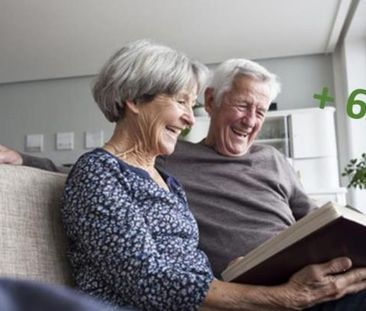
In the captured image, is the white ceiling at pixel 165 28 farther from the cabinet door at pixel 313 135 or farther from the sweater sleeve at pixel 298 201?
the sweater sleeve at pixel 298 201

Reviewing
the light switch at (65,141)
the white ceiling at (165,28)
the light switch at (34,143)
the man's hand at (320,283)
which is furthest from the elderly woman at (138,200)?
the light switch at (34,143)

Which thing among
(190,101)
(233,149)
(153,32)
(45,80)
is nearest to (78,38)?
(153,32)

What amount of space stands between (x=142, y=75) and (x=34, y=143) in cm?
414

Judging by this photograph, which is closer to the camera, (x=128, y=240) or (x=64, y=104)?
(x=128, y=240)

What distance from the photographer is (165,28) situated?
3.89 m

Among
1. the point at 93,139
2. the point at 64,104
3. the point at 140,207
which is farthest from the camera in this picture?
the point at 64,104

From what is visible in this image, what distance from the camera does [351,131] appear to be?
4180 millimetres

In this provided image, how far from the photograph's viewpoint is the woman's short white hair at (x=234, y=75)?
1.62 meters

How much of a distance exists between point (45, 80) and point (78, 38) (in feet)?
3.85

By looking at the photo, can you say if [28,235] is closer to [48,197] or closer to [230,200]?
[48,197]

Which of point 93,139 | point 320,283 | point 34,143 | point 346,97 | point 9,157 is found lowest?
point 34,143

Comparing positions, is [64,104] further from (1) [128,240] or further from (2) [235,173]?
(1) [128,240]

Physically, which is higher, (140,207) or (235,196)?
(140,207)

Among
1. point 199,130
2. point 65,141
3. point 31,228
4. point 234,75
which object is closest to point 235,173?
point 234,75
